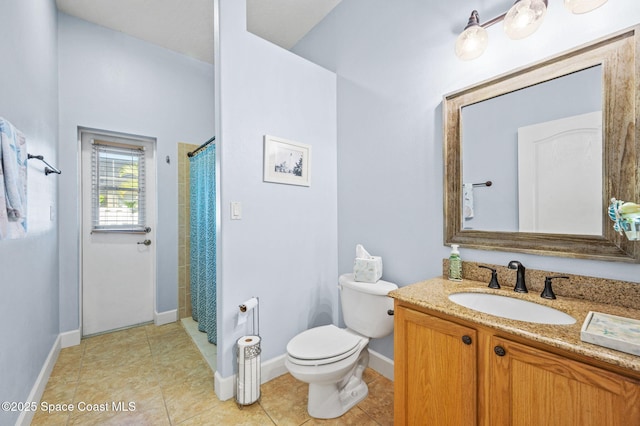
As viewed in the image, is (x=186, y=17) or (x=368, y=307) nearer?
(x=368, y=307)

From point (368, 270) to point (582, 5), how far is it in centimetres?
159

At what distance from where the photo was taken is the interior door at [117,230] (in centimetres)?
264

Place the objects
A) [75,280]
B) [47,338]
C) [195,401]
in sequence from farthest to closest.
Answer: [75,280] → [47,338] → [195,401]

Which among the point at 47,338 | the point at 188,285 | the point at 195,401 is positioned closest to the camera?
the point at 195,401

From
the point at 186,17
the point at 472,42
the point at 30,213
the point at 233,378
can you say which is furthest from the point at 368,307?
the point at 186,17

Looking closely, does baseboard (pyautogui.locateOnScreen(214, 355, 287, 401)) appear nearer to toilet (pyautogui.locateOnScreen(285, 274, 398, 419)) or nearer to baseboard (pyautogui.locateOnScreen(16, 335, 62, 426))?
toilet (pyautogui.locateOnScreen(285, 274, 398, 419))

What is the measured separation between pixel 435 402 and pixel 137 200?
126 inches

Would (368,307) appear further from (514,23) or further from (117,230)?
(117,230)

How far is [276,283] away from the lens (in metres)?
2.00

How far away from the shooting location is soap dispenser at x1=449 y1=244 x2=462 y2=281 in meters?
1.49

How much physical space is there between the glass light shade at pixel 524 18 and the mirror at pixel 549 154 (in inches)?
6.5

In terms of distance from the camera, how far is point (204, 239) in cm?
250

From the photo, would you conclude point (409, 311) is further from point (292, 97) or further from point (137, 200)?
point (137, 200)

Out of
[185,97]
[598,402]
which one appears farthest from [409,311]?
[185,97]
